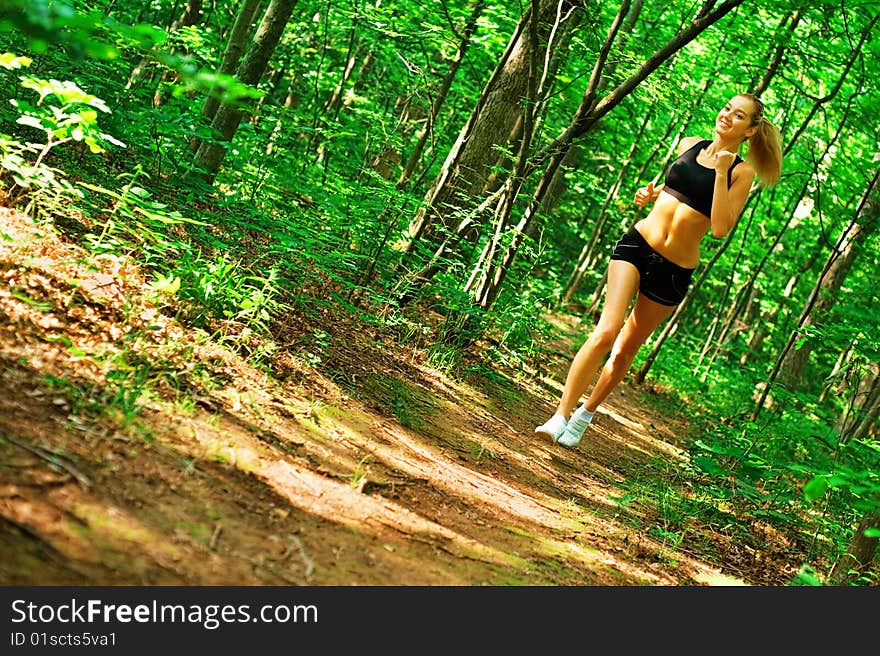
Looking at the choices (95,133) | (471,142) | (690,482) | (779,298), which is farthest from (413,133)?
(95,133)

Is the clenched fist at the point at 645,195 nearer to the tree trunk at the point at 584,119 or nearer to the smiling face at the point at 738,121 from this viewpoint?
the smiling face at the point at 738,121

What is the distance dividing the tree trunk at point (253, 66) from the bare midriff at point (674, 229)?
3618 mm

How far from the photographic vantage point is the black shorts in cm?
442

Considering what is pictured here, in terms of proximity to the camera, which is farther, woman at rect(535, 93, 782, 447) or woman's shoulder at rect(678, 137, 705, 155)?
woman's shoulder at rect(678, 137, 705, 155)

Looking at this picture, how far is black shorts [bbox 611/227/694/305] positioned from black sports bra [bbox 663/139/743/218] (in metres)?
0.35

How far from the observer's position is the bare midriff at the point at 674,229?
14.2 feet

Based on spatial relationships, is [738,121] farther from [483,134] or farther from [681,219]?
[483,134]

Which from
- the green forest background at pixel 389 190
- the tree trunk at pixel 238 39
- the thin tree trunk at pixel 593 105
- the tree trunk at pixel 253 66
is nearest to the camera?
the green forest background at pixel 389 190

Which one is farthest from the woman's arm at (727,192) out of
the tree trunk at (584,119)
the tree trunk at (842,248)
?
the tree trunk at (842,248)

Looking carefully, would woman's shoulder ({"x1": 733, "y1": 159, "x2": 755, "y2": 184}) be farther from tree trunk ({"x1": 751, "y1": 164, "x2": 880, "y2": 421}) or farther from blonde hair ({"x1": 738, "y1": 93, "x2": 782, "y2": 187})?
tree trunk ({"x1": 751, "y1": 164, "x2": 880, "y2": 421})

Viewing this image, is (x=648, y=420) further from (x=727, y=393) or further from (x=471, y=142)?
(x=727, y=393)

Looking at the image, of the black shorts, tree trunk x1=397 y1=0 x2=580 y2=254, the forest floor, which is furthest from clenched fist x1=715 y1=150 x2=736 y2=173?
tree trunk x1=397 y1=0 x2=580 y2=254

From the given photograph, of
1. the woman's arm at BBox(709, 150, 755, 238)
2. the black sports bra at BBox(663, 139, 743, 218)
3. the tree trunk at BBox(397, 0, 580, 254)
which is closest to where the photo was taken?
the woman's arm at BBox(709, 150, 755, 238)

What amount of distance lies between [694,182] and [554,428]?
5.79ft
